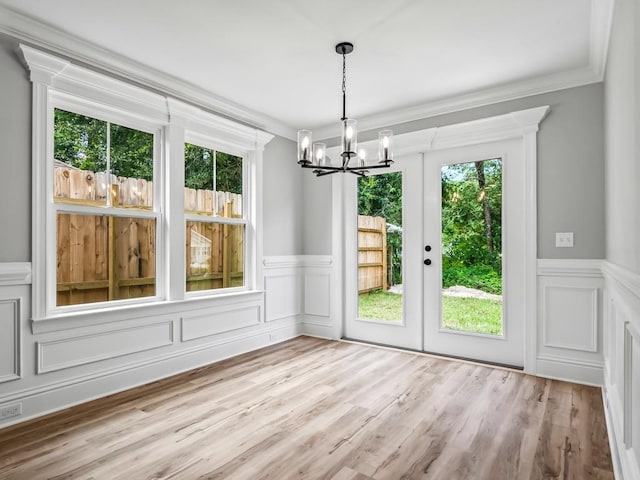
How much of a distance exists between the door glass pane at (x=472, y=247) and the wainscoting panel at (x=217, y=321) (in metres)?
2.06

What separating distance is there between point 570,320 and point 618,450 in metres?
1.49

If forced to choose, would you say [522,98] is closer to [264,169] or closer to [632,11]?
[632,11]

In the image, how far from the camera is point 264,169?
4.50m

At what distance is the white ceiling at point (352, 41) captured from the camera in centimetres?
241

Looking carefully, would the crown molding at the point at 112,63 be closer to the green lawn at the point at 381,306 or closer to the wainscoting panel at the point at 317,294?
the wainscoting panel at the point at 317,294

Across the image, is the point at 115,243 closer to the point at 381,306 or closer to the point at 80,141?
the point at 80,141

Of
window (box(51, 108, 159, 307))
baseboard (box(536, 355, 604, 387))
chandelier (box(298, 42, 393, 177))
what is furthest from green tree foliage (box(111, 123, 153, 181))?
baseboard (box(536, 355, 604, 387))

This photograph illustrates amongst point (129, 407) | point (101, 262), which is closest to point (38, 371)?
point (129, 407)

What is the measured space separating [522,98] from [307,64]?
6.54 feet

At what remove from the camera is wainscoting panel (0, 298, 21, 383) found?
2480 millimetres

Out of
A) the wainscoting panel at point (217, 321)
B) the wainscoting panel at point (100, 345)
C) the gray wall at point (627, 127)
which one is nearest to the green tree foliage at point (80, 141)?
the wainscoting panel at point (100, 345)

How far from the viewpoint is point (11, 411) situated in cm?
250

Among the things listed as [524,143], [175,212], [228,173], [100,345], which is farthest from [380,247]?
[100,345]

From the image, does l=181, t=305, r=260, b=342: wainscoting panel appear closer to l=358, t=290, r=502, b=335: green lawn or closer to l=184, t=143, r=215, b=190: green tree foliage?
l=184, t=143, r=215, b=190: green tree foliage
